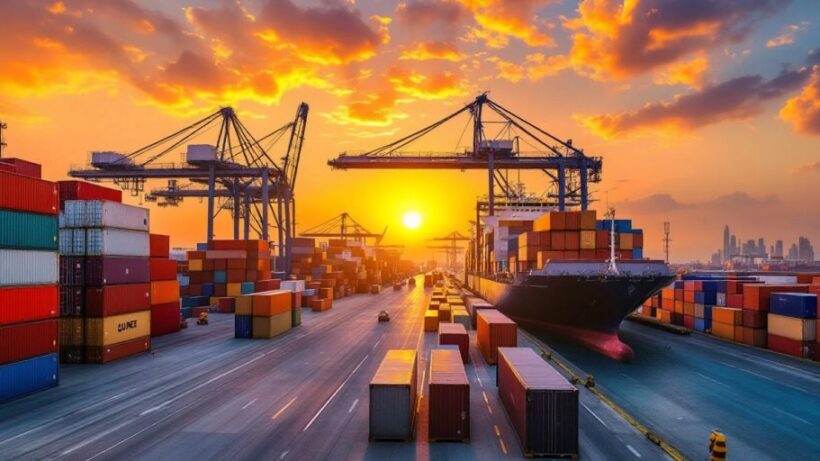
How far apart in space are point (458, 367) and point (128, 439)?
15246 millimetres

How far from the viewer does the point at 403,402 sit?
61.7 feet

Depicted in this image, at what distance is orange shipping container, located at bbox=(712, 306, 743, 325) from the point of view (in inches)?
1873

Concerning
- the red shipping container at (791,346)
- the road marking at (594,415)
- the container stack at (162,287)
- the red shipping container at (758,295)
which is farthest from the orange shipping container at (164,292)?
the red shipping container at (791,346)

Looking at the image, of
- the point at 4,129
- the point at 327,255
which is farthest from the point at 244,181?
the point at 4,129

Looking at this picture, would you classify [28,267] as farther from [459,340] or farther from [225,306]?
[225,306]

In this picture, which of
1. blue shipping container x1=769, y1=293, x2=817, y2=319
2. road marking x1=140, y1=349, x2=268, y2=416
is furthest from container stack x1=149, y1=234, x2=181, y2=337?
blue shipping container x1=769, y1=293, x2=817, y2=319

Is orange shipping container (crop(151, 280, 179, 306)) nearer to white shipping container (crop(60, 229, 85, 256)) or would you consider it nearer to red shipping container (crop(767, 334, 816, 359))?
white shipping container (crop(60, 229, 85, 256))

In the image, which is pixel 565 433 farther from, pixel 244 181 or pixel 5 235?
pixel 244 181

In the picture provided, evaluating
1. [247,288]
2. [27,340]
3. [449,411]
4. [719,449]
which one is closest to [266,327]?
[27,340]

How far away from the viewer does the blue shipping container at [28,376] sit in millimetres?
24277

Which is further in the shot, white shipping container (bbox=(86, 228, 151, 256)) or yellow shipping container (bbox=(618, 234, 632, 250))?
yellow shipping container (bbox=(618, 234, 632, 250))

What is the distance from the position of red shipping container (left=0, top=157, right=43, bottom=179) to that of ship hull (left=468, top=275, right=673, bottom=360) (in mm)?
42839

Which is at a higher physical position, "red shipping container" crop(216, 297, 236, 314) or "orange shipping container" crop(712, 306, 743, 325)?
"orange shipping container" crop(712, 306, 743, 325)

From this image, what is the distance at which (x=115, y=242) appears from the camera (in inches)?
1398
